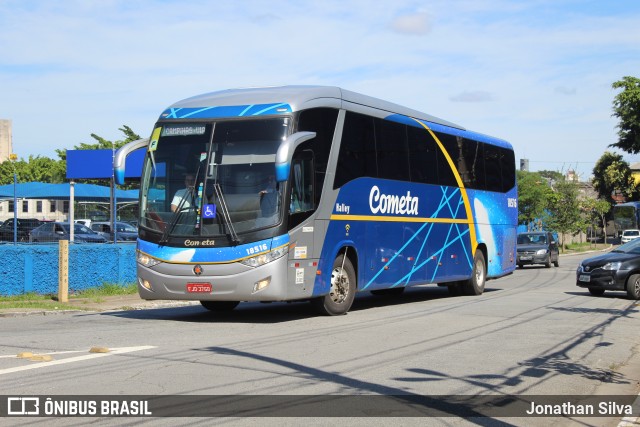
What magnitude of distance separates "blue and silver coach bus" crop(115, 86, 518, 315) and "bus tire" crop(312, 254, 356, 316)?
2cm

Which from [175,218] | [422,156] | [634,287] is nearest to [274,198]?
[175,218]

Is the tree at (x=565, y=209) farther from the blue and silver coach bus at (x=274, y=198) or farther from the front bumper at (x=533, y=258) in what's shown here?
the blue and silver coach bus at (x=274, y=198)

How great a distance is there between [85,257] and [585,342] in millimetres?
13198

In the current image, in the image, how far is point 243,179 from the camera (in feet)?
45.5

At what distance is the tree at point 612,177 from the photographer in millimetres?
89875

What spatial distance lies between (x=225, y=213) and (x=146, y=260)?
5.63 feet

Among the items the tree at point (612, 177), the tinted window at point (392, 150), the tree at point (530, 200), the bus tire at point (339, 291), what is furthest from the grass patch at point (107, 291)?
the tree at point (612, 177)

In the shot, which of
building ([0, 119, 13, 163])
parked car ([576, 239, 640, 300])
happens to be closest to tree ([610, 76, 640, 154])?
parked car ([576, 239, 640, 300])

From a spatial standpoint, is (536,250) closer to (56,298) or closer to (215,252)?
(56,298)

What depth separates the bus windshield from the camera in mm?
13781

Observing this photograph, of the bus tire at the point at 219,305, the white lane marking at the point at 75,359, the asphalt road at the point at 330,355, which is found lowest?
the asphalt road at the point at 330,355

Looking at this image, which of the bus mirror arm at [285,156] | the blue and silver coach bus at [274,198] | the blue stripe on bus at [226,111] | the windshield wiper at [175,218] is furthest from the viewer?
the blue stripe on bus at [226,111]

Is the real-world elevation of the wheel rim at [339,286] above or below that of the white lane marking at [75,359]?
above

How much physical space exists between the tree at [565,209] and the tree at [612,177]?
24665 millimetres
